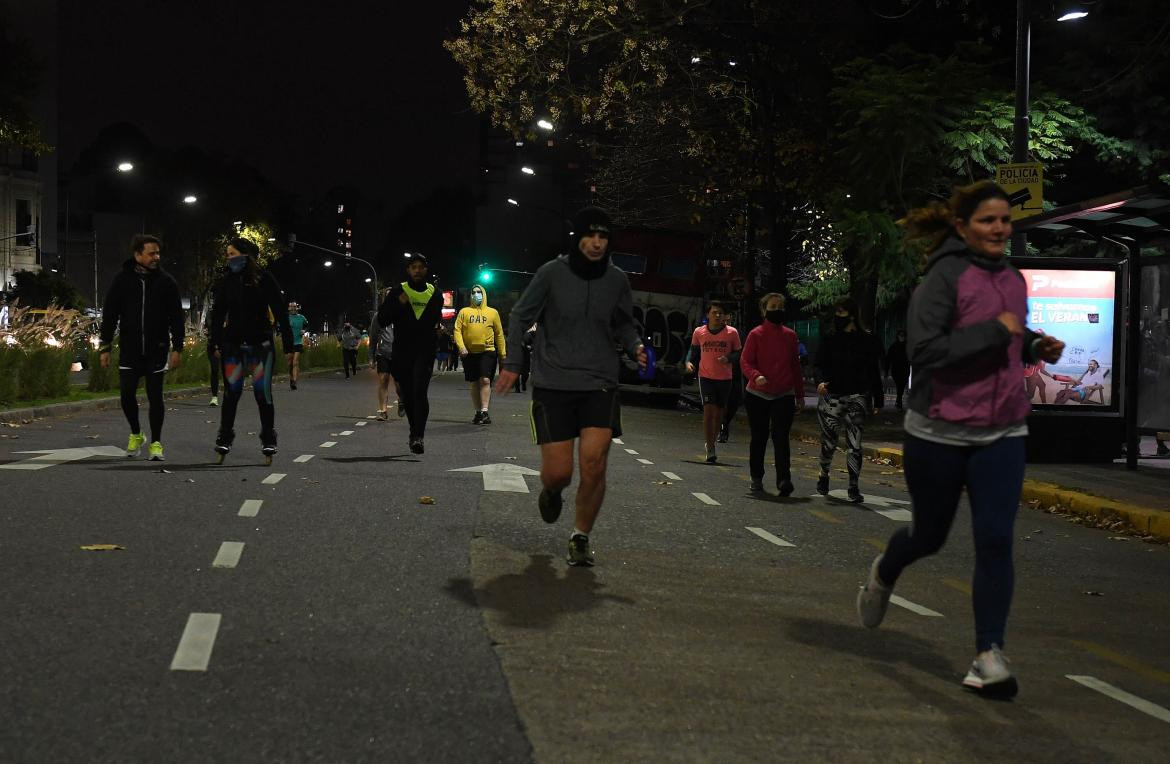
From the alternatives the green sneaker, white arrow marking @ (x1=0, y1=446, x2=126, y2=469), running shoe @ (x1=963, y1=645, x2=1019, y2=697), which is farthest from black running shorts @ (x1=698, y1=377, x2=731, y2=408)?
running shoe @ (x1=963, y1=645, x2=1019, y2=697)

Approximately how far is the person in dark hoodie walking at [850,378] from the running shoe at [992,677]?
7.12 metres

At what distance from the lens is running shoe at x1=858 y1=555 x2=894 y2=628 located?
604 centimetres

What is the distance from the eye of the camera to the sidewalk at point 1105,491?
38.0ft

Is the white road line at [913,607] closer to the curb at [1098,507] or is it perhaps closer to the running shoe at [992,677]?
the running shoe at [992,677]

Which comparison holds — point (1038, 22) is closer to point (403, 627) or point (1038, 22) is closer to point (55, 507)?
point (55, 507)

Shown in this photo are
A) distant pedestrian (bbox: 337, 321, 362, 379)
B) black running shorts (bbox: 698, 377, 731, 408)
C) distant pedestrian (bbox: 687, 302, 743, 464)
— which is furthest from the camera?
distant pedestrian (bbox: 337, 321, 362, 379)

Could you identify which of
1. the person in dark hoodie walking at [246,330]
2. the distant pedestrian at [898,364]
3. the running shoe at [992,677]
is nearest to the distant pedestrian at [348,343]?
the distant pedestrian at [898,364]

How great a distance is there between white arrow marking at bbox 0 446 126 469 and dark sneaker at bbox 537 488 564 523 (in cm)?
564

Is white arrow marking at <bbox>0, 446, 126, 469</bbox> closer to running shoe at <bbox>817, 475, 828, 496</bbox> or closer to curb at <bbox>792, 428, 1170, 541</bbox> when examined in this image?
running shoe at <bbox>817, 475, 828, 496</bbox>

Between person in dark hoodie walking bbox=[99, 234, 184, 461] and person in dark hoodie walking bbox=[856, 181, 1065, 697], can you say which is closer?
person in dark hoodie walking bbox=[856, 181, 1065, 697]

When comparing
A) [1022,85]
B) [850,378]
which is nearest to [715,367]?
[850,378]

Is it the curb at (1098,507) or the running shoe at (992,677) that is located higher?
the running shoe at (992,677)

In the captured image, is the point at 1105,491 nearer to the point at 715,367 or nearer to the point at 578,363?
the point at 715,367

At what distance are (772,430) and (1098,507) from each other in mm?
A: 2844
